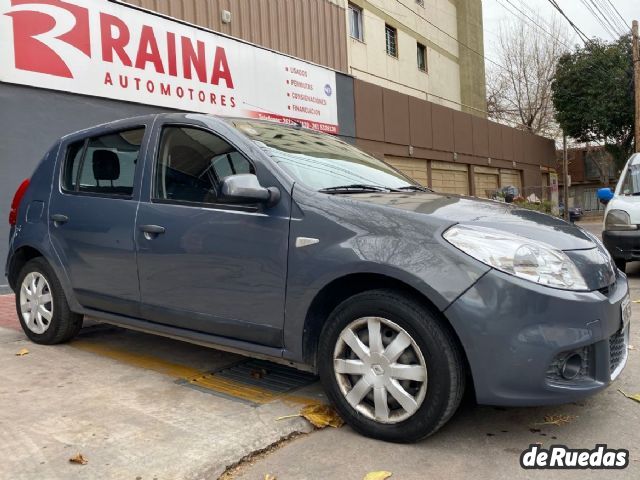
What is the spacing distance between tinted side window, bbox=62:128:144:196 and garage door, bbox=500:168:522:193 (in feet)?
73.7

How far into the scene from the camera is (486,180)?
2362 cm

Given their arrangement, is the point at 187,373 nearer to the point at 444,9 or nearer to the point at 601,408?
the point at 601,408

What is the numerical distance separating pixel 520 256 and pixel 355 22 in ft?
55.8

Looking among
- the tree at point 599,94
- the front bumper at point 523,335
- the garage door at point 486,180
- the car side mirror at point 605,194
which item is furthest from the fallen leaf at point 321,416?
the tree at point 599,94

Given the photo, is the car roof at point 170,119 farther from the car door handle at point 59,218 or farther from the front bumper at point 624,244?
the front bumper at point 624,244

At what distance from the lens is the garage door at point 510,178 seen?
2491 centimetres

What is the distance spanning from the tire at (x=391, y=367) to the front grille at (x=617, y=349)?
28.8 inches

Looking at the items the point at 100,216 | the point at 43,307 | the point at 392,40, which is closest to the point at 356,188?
the point at 100,216

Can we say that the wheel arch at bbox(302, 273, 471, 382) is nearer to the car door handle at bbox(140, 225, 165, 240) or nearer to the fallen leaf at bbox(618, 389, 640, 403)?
the car door handle at bbox(140, 225, 165, 240)

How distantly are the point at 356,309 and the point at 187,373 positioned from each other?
166 cm

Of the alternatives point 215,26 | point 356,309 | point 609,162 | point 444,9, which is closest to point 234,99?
point 215,26

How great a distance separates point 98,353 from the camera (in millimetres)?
4500

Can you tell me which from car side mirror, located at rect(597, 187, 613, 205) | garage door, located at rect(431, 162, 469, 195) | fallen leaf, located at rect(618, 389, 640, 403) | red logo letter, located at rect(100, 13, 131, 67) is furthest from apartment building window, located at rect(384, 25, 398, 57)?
fallen leaf, located at rect(618, 389, 640, 403)

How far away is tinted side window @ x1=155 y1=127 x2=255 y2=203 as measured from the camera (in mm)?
3500
